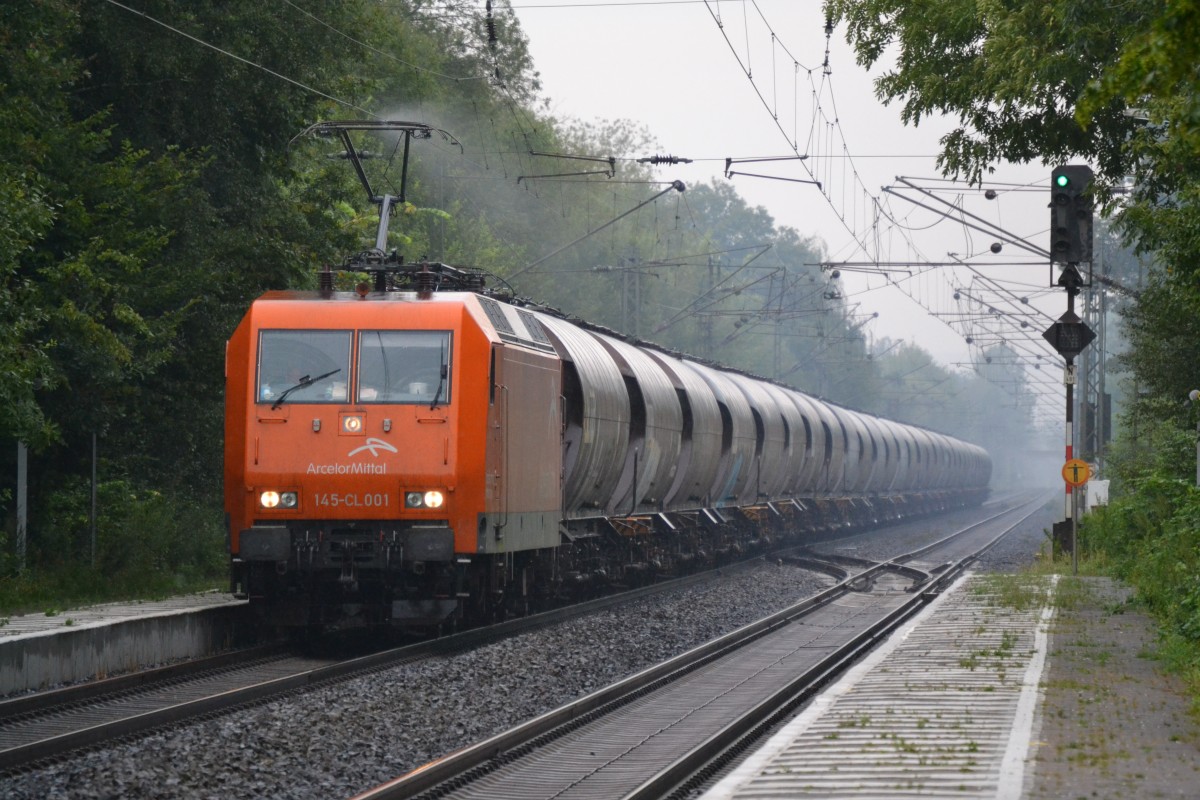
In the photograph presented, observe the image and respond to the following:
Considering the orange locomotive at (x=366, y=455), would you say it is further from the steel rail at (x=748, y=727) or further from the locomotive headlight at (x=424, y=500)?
the steel rail at (x=748, y=727)

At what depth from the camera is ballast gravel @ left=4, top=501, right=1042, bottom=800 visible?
869cm

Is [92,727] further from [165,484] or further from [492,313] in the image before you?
[165,484]

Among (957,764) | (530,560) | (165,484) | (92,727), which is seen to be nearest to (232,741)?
(92,727)

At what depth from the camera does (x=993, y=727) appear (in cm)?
955

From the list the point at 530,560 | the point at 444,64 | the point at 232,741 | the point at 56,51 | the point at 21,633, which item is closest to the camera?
the point at 232,741

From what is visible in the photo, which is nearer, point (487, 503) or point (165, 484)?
point (487, 503)

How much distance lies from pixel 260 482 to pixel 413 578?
174cm

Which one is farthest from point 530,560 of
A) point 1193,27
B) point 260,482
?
point 1193,27

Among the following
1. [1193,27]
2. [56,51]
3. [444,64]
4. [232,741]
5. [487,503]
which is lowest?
[232,741]

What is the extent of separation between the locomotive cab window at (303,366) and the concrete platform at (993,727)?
5710 mm

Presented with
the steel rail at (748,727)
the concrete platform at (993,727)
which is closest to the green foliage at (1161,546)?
the concrete platform at (993,727)

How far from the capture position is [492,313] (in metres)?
16.0

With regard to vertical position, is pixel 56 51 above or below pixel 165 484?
above

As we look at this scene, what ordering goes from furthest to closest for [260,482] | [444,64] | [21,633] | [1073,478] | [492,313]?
[444,64] → [1073,478] → [492,313] → [260,482] → [21,633]
